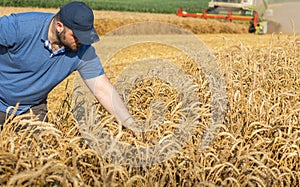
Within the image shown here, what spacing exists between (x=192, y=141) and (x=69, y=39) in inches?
47.0

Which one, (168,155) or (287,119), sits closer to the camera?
(168,155)

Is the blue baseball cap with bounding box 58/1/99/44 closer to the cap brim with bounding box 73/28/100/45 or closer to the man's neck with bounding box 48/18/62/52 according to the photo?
the cap brim with bounding box 73/28/100/45

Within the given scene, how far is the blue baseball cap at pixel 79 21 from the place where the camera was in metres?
3.60

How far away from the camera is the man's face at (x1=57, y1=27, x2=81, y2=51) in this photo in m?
3.71

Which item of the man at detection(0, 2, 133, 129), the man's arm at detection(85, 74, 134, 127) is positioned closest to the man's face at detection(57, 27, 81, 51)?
the man at detection(0, 2, 133, 129)

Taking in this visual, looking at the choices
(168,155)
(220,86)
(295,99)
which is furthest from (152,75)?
(168,155)

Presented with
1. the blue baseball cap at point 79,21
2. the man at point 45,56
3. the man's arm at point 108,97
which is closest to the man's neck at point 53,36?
the man at point 45,56

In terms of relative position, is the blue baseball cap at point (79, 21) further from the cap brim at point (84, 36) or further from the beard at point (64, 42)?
the beard at point (64, 42)

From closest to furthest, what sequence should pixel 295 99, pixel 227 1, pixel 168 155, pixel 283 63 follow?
pixel 168 155 < pixel 295 99 < pixel 283 63 < pixel 227 1

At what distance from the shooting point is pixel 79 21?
3586 mm

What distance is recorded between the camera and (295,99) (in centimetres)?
512

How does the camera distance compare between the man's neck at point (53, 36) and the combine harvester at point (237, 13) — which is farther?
the combine harvester at point (237, 13)

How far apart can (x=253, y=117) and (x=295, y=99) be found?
3.20ft

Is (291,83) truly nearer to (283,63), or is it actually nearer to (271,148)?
(283,63)
